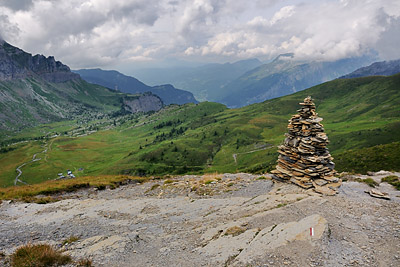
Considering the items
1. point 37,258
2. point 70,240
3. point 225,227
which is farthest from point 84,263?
point 225,227

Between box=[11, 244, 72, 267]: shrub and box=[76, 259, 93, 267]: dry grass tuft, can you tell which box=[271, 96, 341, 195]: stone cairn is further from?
box=[11, 244, 72, 267]: shrub

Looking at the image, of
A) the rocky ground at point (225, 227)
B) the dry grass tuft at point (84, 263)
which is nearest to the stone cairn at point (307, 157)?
the rocky ground at point (225, 227)

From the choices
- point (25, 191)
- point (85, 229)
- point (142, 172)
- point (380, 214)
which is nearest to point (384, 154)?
point (380, 214)

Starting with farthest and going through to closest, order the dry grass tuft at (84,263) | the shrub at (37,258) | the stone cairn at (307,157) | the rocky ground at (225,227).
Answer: the stone cairn at (307,157) → the dry grass tuft at (84,263) → the rocky ground at (225,227) → the shrub at (37,258)

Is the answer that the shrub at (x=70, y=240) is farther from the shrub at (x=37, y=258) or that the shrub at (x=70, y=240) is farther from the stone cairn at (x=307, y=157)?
the stone cairn at (x=307, y=157)

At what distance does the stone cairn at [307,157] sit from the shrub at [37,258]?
20.1 meters

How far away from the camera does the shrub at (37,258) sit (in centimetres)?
1161

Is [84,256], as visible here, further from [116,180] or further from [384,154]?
[384,154]

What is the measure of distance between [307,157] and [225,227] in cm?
1239

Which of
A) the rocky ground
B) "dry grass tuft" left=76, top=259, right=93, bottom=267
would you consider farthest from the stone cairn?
"dry grass tuft" left=76, top=259, right=93, bottom=267

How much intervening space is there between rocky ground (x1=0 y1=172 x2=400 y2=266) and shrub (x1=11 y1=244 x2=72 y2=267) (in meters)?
1.11

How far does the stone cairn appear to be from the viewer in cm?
2188

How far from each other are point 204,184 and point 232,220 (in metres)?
11.2

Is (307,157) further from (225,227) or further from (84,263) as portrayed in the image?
(84,263)
